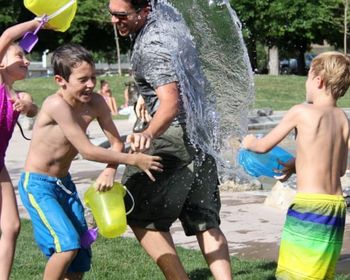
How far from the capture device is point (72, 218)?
4.46 m

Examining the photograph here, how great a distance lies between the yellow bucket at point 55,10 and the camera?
4.66 metres

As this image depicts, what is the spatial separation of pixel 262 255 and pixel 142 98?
194cm

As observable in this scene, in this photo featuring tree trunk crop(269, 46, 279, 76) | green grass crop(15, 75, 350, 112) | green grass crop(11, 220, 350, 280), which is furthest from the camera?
tree trunk crop(269, 46, 279, 76)

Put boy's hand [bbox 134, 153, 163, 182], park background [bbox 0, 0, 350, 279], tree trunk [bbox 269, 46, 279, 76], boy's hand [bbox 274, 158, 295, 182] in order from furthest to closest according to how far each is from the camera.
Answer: tree trunk [bbox 269, 46, 279, 76]
park background [bbox 0, 0, 350, 279]
boy's hand [bbox 274, 158, 295, 182]
boy's hand [bbox 134, 153, 163, 182]

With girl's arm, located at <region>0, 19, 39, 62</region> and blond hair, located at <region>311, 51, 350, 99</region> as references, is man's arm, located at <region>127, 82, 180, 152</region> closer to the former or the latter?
blond hair, located at <region>311, 51, 350, 99</region>

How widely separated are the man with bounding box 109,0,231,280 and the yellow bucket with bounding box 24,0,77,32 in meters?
0.50

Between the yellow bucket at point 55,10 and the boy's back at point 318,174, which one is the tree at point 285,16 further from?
the boy's back at point 318,174

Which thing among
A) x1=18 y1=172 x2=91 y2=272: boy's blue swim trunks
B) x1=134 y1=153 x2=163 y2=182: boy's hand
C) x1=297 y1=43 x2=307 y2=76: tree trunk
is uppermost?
x1=134 y1=153 x2=163 y2=182: boy's hand

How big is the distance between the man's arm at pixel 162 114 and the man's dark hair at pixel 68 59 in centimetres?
46

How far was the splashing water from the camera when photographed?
14.9 ft

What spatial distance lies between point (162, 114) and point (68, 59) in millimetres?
628

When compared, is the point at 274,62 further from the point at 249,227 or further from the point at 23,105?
the point at 23,105

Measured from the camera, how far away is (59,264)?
4262 mm

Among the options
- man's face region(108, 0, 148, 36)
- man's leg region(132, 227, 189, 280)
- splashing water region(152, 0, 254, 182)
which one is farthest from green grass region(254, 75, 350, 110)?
man's face region(108, 0, 148, 36)
